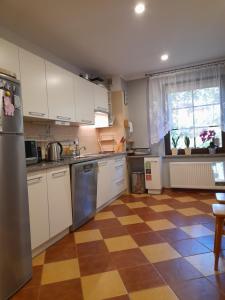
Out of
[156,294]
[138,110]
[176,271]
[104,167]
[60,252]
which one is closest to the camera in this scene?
[156,294]

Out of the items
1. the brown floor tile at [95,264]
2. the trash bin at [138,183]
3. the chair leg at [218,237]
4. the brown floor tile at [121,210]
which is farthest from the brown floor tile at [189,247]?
the trash bin at [138,183]

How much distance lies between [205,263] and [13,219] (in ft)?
5.36

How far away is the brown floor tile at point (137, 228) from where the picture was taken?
8.76 ft

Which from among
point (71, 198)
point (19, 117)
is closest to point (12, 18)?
point (19, 117)

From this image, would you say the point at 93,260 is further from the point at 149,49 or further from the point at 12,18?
the point at 149,49

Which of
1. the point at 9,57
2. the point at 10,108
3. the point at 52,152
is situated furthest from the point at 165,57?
the point at 10,108

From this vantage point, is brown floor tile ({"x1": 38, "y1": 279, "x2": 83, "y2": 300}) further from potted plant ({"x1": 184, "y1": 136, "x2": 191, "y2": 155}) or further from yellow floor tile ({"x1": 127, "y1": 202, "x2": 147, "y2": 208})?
potted plant ({"x1": 184, "y1": 136, "x2": 191, "y2": 155})

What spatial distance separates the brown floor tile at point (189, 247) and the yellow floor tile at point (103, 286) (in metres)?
0.70

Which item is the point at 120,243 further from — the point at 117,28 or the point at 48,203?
the point at 117,28

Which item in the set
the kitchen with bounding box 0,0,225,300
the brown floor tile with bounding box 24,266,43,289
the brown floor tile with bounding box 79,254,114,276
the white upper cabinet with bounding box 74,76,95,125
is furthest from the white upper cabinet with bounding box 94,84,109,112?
the brown floor tile with bounding box 24,266,43,289

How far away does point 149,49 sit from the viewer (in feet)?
10.9

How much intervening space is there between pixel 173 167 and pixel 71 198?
8.04ft

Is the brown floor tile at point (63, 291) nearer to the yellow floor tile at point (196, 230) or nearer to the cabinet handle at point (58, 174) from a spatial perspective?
the cabinet handle at point (58, 174)

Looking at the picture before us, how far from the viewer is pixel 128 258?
2.07 m
